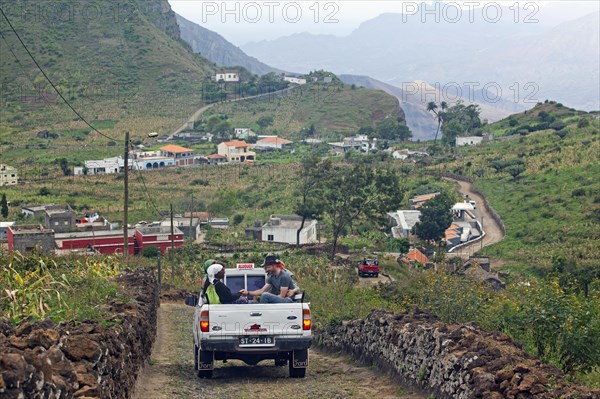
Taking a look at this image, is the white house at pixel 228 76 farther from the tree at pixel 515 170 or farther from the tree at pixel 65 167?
the tree at pixel 515 170

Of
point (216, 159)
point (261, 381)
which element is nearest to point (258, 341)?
point (261, 381)

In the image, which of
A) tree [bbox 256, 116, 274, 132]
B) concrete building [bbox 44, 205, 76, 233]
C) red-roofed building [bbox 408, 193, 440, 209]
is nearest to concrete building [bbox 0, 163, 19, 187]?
concrete building [bbox 44, 205, 76, 233]

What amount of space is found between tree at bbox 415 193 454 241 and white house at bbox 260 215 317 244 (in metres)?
8.43

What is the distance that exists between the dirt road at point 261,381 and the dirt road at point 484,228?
44.2 meters

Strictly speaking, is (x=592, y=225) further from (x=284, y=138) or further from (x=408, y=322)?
(x=284, y=138)

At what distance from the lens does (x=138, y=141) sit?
396 feet

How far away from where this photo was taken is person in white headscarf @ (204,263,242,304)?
48.3 feet

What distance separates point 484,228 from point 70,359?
62.8m

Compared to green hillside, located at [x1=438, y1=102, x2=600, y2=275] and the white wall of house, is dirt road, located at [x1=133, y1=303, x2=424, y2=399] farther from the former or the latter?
the white wall of house

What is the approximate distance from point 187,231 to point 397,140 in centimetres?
8104

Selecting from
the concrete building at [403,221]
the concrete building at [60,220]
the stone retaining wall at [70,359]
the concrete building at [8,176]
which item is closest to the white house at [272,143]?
the concrete building at [8,176]

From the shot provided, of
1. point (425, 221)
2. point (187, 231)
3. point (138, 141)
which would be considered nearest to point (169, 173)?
point (138, 141)

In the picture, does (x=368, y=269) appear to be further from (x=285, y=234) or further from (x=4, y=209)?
(x=4, y=209)

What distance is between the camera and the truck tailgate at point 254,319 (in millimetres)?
14125
